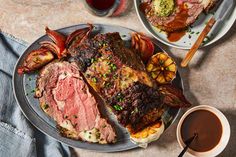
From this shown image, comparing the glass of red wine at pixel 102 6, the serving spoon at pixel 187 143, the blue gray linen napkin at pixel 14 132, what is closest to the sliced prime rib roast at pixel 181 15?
the glass of red wine at pixel 102 6

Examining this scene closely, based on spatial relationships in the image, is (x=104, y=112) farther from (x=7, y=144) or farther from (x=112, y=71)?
(x=7, y=144)

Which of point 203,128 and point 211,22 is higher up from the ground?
point 211,22

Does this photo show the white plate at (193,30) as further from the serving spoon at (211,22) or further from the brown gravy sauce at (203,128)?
the brown gravy sauce at (203,128)

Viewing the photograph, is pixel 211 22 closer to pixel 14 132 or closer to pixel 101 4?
pixel 101 4

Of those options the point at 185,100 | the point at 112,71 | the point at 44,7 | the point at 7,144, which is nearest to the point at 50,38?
the point at 44,7

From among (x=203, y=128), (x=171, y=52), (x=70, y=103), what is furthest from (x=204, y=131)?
(x=70, y=103)

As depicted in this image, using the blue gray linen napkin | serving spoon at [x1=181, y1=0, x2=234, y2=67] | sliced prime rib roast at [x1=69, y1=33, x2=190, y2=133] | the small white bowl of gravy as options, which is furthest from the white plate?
the blue gray linen napkin
